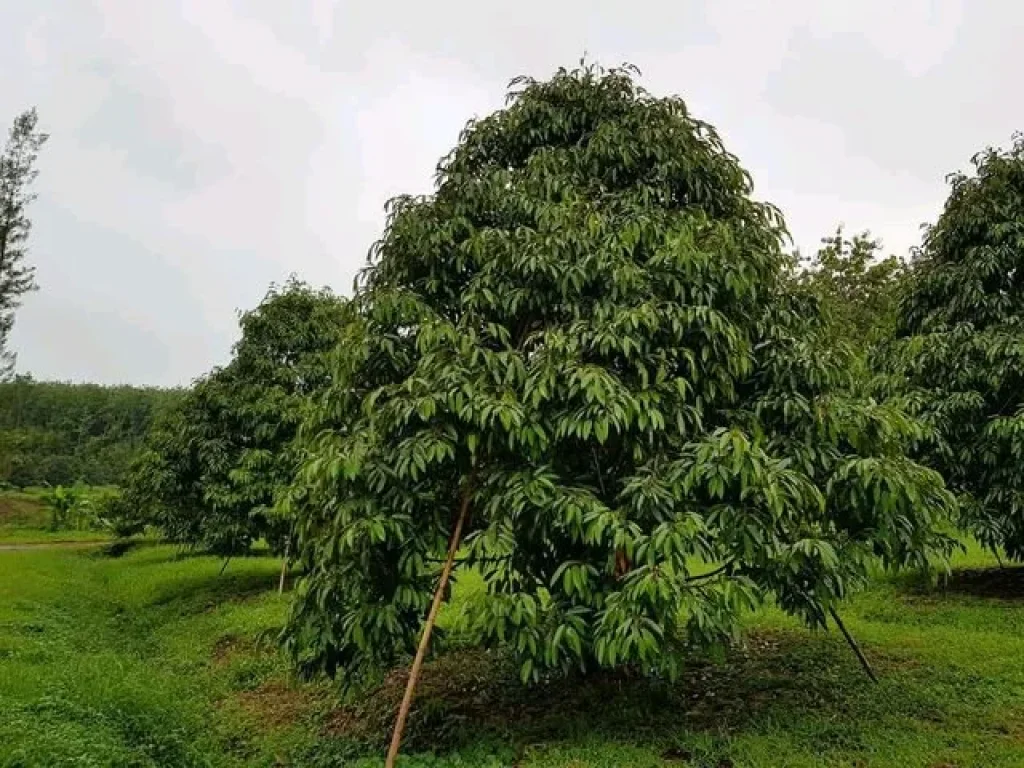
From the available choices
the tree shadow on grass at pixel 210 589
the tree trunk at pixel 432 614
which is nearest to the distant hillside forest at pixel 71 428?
the tree shadow on grass at pixel 210 589

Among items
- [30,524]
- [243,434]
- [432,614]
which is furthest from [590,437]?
[30,524]

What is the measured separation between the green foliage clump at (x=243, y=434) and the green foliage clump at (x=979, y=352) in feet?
25.9

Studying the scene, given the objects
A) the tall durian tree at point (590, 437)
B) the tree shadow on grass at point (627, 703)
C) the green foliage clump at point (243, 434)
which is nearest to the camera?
the tall durian tree at point (590, 437)

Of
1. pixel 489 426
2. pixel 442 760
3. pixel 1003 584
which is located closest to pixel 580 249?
pixel 489 426

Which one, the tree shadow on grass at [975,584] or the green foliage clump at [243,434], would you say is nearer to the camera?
the tree shadow on grass at [975,584]

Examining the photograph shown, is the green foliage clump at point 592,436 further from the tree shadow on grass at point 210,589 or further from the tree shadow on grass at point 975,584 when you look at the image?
→ the tree shadow on grass at point 210,589

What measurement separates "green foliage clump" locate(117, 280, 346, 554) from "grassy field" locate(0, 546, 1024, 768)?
2.57 meters

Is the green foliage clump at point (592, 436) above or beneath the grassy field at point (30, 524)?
above

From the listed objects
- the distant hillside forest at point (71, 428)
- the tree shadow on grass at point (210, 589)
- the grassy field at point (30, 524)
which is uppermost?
the distant hillside forest at point (71, 428)

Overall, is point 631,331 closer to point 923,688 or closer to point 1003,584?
point 923,688

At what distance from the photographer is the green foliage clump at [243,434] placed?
37.0 feet

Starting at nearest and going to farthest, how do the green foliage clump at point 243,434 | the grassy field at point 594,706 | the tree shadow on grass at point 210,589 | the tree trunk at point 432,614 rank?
the tree trunk at point 432,614, the grassy field at point 594,706, the green foliage clump at point 243,434, the tree shadow on grass at point 210,589

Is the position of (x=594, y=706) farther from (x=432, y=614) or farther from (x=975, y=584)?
(x=975, y=584)

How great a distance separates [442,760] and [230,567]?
12047 mm
